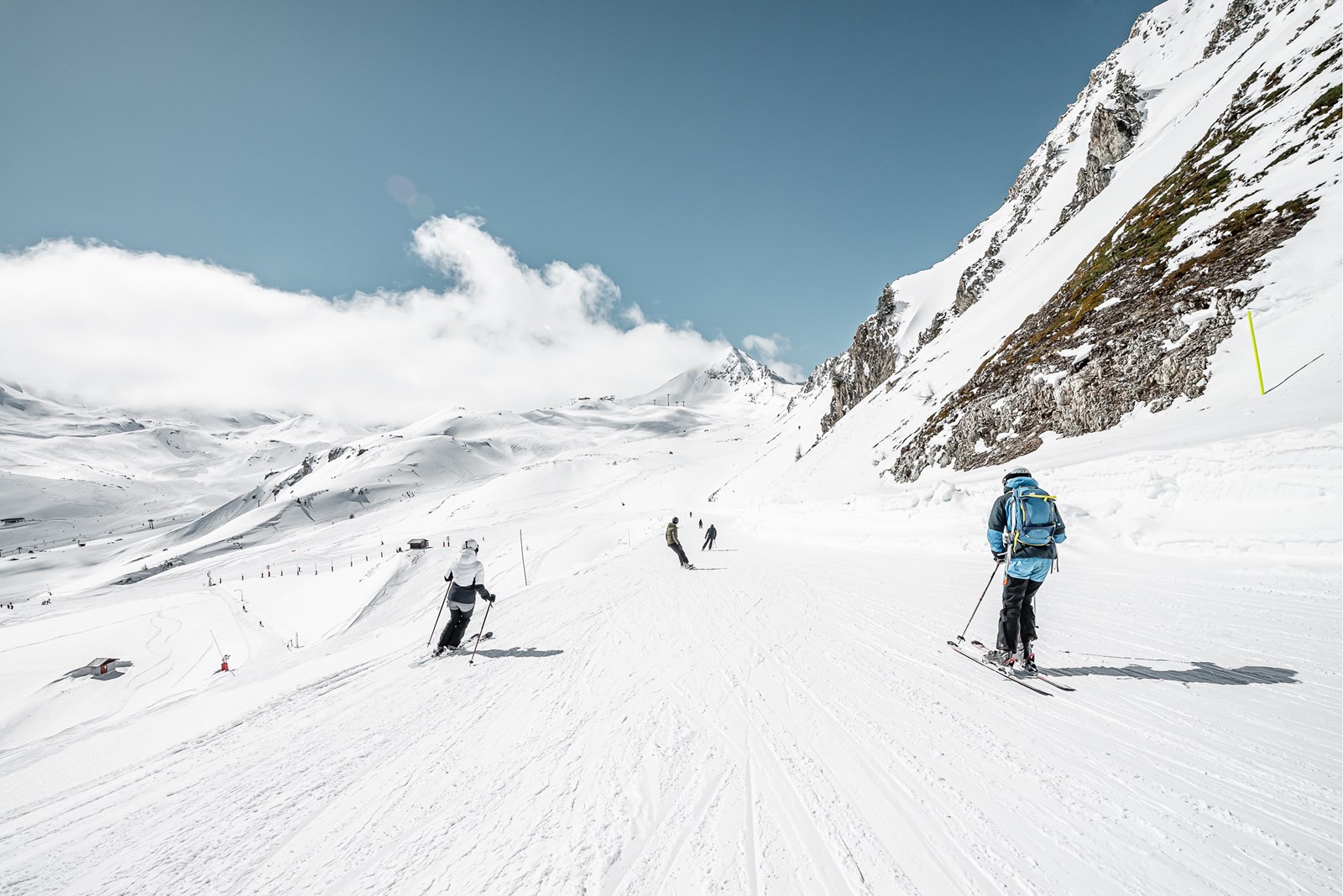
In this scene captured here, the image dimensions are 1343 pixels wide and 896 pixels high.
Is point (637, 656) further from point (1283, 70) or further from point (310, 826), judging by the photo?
point (1283, 70)

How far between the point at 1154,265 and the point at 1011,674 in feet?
80.4

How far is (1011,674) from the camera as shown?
220 inches

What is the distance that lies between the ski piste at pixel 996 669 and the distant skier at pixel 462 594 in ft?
21.9

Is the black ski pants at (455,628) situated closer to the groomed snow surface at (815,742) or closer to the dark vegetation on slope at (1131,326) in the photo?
the groomed snow surface at (815,742)

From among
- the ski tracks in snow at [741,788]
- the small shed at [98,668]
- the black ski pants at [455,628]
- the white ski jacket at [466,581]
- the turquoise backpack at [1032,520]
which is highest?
the turquoise backpack at [1032,520]

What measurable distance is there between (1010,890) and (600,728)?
3.41 meters

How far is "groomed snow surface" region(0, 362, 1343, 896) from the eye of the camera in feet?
10.3

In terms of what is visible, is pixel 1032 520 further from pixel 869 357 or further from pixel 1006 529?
pixel 869 357

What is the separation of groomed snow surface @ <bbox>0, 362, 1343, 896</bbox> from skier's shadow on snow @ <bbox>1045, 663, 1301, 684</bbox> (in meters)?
0.05

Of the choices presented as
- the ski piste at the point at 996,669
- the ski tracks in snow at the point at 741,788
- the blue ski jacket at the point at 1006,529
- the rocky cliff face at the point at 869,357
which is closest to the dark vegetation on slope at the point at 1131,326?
the ski tracks in snow at the point at 741,788

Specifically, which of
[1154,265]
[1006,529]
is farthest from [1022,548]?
[1154,265]

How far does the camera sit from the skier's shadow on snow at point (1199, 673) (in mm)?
4926

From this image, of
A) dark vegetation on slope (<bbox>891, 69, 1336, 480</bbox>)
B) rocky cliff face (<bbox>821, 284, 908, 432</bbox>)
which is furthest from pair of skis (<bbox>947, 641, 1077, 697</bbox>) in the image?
rocky cliff face (<bbox>821, 284, 908, 432</bbox>)

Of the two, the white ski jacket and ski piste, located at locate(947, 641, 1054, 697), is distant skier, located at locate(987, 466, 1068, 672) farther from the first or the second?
the white ski jacket
